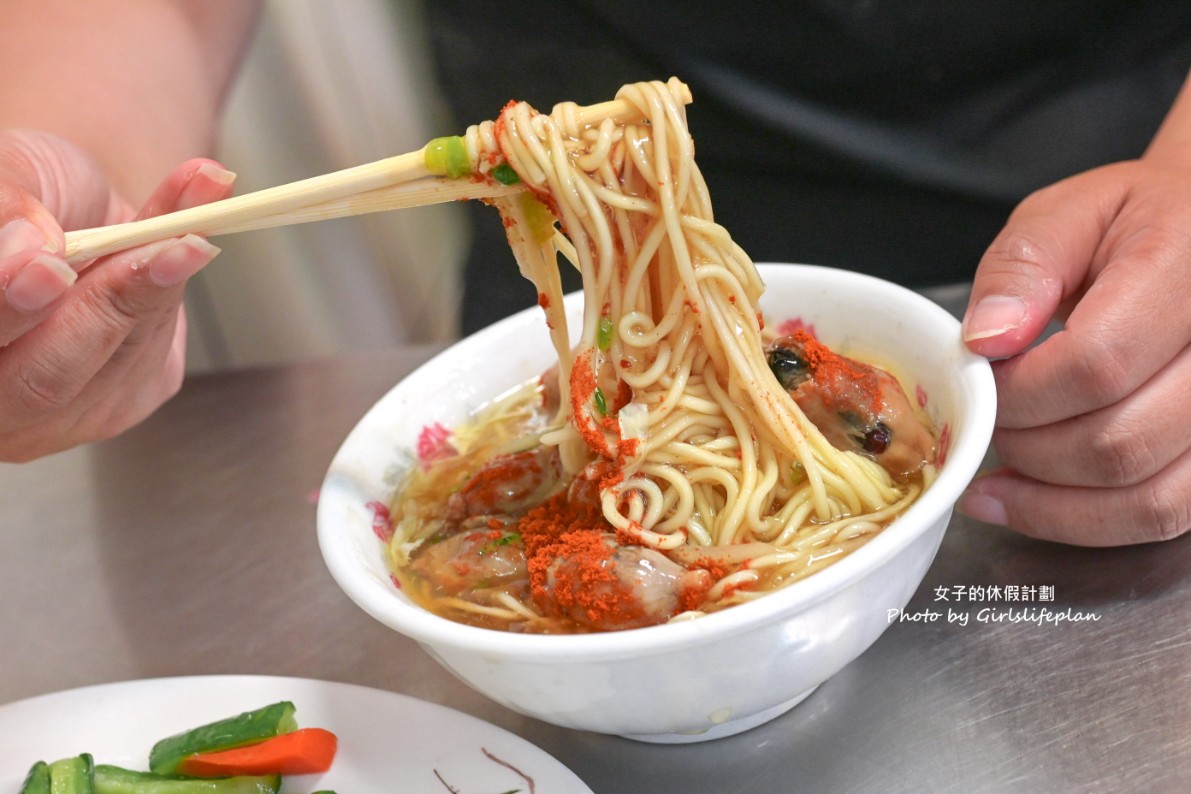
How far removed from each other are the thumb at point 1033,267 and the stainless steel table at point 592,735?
498mm

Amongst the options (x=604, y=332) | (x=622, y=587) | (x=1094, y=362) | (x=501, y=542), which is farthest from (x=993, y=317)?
(x=501, y=542)

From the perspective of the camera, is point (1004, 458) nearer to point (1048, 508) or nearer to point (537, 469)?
point (1048, 508)

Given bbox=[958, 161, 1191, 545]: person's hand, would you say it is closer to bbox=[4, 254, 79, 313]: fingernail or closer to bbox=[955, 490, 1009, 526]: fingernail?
bbox=[955, 490, 1009, 526]: fingernail

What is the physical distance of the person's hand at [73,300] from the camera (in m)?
1.57

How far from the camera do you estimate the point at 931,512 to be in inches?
50.5

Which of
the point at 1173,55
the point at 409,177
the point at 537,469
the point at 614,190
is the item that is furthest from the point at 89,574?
the point at 1173,55

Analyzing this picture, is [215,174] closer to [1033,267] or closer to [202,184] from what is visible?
[202,184]

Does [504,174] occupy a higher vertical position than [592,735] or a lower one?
higher

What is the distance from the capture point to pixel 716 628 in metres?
1.21

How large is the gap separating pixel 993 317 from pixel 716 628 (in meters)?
0.73

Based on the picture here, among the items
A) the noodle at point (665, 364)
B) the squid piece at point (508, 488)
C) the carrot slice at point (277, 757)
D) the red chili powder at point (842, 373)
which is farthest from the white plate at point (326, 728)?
the red chili powder at point (842, 373)

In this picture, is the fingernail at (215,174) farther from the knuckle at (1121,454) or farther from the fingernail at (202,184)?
the knuckle at (1121,454)

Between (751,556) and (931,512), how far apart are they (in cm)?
33

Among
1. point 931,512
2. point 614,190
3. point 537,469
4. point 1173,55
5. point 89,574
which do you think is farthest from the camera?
point 1173,55
